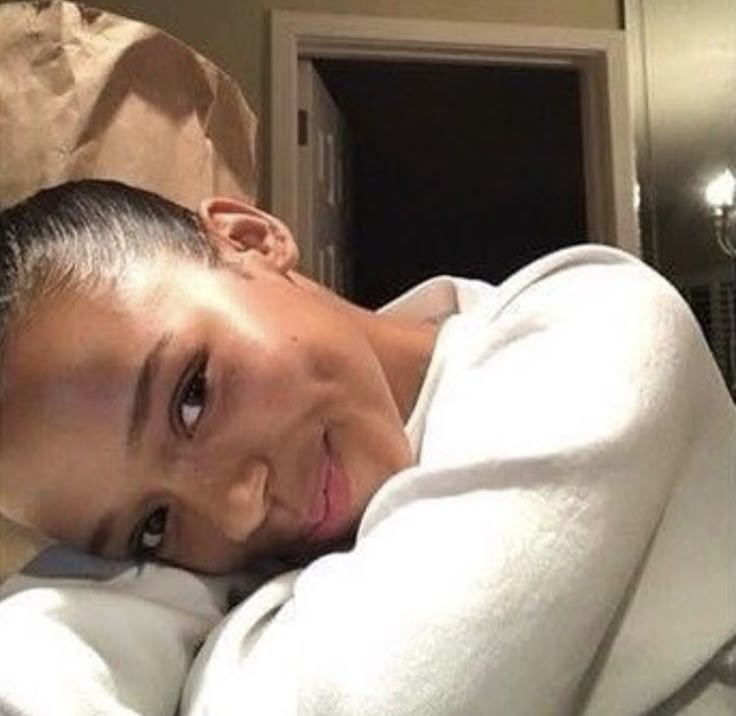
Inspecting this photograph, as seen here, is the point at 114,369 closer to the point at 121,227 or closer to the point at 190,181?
the point at 121,227

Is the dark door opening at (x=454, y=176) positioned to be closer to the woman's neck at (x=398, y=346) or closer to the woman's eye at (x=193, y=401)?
the woman's neck at (x=398, y=346)

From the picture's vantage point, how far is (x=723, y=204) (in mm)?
1863

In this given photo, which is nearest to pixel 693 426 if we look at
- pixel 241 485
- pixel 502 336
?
pixel 502 336

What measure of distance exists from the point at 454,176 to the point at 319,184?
1.04 meters

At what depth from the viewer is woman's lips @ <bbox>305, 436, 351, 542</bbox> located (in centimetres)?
55

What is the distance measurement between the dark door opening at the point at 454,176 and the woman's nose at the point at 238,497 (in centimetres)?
221

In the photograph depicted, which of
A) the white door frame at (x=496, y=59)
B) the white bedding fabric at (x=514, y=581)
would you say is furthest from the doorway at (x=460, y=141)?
the white bedding fabric at (x=514, y=581)

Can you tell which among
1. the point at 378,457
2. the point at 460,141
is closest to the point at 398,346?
the point at 378,457

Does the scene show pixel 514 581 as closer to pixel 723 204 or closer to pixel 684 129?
pixel 723 204

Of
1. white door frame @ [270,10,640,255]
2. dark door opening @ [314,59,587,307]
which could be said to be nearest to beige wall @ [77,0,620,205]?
white door frame @ [270,10,640,255]

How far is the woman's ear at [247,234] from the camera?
659 mm

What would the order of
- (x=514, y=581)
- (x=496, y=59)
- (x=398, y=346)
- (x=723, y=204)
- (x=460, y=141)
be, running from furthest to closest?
(x=460, y=141) < (x=496, y=59) < (x=723, y=204) < (x=398, y=346) < (x=514, y=581)

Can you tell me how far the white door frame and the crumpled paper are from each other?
3.55 ft

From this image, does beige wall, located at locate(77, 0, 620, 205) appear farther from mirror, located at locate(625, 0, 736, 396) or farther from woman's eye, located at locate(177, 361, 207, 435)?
woman's eye, located at locate(177, 361, 207, 435)
